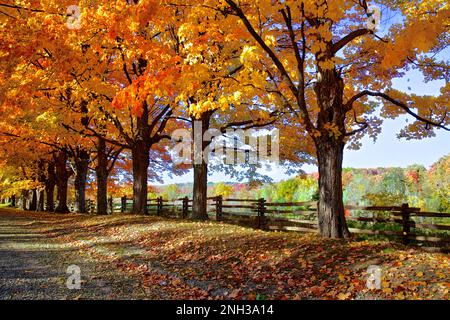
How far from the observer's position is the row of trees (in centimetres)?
984

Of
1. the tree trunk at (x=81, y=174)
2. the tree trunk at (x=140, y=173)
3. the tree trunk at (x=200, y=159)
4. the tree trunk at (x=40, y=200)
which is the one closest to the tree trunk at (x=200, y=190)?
the tree trunk at (x=200, y=159)

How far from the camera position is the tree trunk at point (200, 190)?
54.7 feet

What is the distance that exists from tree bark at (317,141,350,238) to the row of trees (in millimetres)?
24

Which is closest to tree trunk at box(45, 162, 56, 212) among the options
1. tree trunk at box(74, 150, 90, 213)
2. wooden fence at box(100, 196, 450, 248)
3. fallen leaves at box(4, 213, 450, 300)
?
tree trunk at box(74, 150, 90, 213)

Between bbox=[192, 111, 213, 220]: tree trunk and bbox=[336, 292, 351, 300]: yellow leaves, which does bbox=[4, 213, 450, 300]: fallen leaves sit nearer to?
bbox=[336, 292, 351, 300]: yellow leaves

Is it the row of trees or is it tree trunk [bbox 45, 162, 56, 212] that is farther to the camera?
tree trunk [bbox 45, 162, 56, 212]

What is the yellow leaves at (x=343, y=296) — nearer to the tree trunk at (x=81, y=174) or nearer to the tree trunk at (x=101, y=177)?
the tree trunk at (x=101, y=177)

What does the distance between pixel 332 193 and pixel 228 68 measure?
26.1 feet

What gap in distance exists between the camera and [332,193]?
10023 millimetres

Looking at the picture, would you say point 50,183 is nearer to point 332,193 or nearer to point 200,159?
point 200,159

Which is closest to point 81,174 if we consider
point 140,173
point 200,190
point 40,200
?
point 140,173

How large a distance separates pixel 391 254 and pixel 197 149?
986cm
